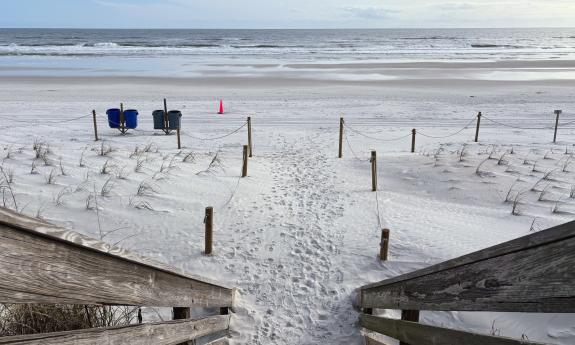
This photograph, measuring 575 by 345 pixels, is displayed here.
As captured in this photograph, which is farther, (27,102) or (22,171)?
(27,102)

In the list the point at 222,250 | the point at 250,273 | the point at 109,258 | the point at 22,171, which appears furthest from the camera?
the point at 22,171

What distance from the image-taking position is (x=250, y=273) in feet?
18.4

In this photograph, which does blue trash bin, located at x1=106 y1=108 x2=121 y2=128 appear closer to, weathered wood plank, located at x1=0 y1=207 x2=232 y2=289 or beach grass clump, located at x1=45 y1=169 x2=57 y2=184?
beach grass clump, located at x1=45 y1=169 x2=57 y2=184

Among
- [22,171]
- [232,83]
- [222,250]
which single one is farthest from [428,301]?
[232,83]

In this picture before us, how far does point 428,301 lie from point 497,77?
3533cm

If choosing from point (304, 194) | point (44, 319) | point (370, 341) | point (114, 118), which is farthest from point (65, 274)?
point (114, 118)

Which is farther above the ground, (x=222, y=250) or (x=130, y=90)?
(x=130, y=90)

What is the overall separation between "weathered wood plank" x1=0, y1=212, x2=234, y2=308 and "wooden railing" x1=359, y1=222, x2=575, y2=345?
1.44 m

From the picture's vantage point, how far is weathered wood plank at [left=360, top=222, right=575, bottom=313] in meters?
1.35

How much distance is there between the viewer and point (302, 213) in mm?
7707

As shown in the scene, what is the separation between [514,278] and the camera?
5.20ft

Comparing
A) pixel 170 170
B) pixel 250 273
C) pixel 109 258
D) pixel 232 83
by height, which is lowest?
pixel 250 273

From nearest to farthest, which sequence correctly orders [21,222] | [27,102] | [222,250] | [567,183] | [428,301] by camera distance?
[21,222] < [428,301] < [222,250] < [567,183] < [27,102]

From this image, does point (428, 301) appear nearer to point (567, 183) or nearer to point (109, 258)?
point (109, 258)
